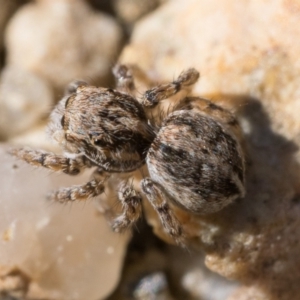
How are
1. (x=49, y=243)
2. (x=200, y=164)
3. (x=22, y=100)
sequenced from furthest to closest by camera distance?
(x=22, y=100), (x=49, y=243), (x=200, y=164)

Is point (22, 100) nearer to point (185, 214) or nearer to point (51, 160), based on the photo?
point (51, 160)

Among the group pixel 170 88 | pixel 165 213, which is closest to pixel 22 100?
pixel 170 88

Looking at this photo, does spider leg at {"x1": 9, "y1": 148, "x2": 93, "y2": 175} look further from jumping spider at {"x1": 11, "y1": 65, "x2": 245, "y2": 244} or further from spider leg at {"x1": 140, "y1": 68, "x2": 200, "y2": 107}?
spider leg at {"x1": 140, "y1": 68, "x2": 200, "y2": 107}

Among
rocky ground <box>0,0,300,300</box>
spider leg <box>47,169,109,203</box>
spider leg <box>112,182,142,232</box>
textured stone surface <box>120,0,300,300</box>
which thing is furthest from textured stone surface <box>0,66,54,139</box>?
textured stone surface <box>120,0,300,300</box>

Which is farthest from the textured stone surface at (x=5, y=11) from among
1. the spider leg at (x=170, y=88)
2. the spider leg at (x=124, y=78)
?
the spider leg at (x=170, y=88)

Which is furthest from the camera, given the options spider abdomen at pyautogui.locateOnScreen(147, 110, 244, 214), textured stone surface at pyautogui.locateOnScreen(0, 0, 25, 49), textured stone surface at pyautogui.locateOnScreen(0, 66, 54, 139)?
textured stone surface at pyautogui.locateOnScreen(0, 0, 25, 49)

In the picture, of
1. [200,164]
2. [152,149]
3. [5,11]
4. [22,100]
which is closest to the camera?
[200,164]

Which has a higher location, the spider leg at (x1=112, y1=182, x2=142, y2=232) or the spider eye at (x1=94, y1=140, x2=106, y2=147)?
the spider eye at (x1=94, y1=140, x2=106, y2=147)

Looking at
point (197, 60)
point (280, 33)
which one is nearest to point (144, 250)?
point (197, 60)

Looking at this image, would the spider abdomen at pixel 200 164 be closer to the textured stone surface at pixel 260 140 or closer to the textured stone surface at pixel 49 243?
the textured stone surface at pixel 260 140
